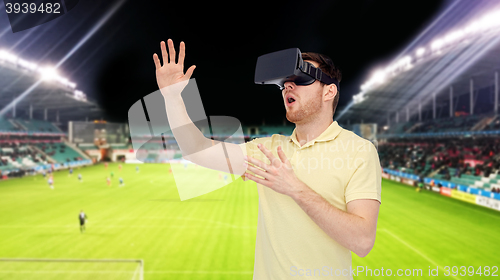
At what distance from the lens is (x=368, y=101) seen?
34406 mm

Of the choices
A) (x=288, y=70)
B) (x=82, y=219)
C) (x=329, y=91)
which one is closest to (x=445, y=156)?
(x=82, y=219)

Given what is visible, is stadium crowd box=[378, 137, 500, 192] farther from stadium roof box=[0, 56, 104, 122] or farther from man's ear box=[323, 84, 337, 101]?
stadium roof box=[0, 56, 104, 122]

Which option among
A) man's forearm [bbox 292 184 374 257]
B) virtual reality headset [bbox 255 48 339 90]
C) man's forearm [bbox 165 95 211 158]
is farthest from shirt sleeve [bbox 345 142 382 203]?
man's forearm [bbox 165 95 211 158]

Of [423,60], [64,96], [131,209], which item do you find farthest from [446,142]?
[64,96]

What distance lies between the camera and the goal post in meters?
6.49

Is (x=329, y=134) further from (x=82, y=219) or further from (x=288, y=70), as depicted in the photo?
(x=82, y=219)

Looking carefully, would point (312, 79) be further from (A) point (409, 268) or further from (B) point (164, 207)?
(B) point (164, 207)

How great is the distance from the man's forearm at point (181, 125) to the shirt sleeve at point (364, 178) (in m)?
0.98

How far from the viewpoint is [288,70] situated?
1.61 metres

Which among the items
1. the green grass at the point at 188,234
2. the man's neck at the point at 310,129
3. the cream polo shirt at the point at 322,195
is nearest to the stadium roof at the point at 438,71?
the green grass at the point at 188,234

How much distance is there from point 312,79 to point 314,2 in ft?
39.0

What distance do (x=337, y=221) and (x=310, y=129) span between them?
0.65m

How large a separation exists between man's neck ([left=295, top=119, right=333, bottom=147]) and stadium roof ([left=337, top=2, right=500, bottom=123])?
2345 cm

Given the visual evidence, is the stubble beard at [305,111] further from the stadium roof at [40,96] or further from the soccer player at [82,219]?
the stadium roof at [40,96]
